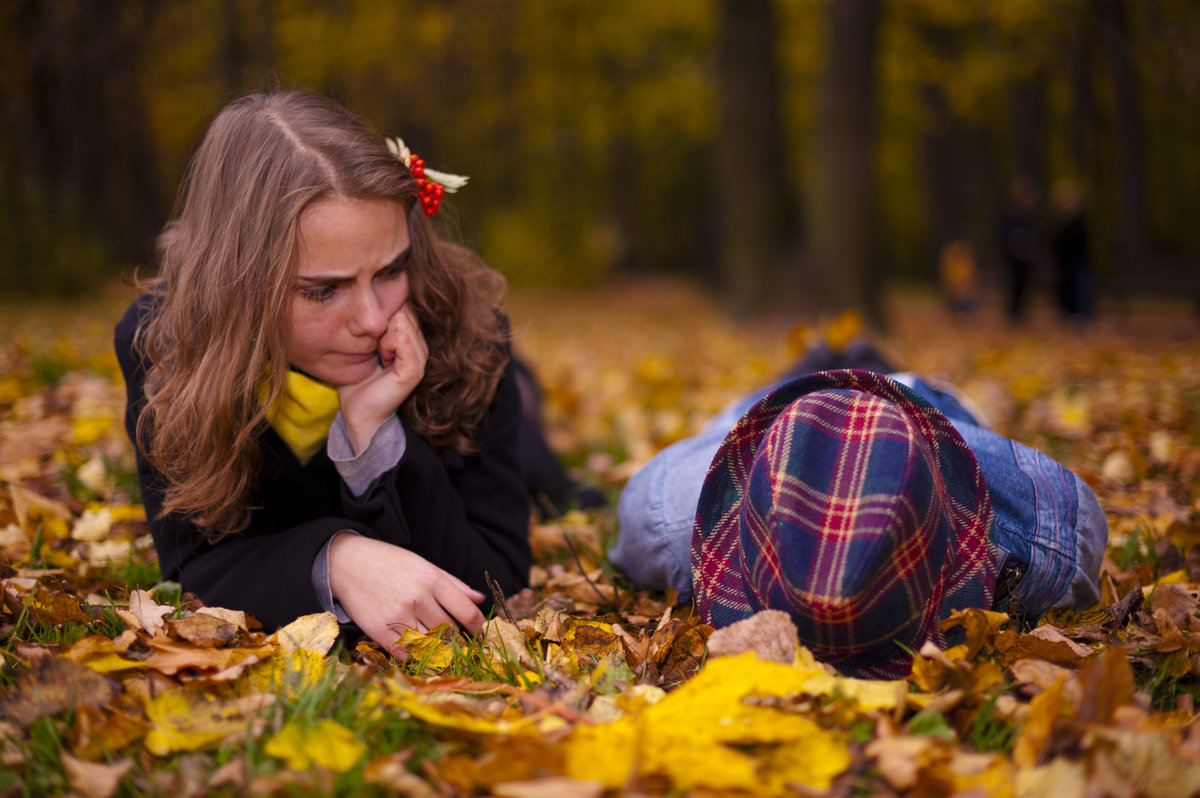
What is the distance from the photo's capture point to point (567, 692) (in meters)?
1.47

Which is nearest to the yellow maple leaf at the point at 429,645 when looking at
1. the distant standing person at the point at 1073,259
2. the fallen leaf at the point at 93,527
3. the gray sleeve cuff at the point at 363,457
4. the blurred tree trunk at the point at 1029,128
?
the gray sleeve cuff at the point at 363,457

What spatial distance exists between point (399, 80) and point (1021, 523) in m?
16.7

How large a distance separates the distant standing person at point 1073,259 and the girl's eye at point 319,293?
10.3 metres

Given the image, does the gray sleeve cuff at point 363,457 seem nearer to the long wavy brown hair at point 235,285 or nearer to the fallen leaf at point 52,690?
the long wavy brown hair at point 235,285

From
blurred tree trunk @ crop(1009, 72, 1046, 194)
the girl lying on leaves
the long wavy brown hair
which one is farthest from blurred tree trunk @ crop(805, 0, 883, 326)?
blurred tree trunk @ crop(1009, 72, 1046, 194)

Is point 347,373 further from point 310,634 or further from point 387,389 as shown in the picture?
point 310,634

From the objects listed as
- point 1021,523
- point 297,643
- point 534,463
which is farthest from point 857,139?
point 297,643

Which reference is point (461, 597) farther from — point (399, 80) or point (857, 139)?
point (399, 80)

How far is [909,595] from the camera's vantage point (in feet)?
4.57

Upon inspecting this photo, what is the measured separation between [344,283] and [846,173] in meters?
7.23

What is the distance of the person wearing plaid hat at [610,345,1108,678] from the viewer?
1331 mm

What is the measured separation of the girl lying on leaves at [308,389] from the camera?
177 centimetres

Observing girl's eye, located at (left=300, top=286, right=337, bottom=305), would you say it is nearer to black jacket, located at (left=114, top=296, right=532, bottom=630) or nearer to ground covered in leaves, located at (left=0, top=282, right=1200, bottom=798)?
black jacket, located at (left=114, top=296, right=532, bottom=630)

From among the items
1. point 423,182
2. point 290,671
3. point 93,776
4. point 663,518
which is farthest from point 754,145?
point 93,776
